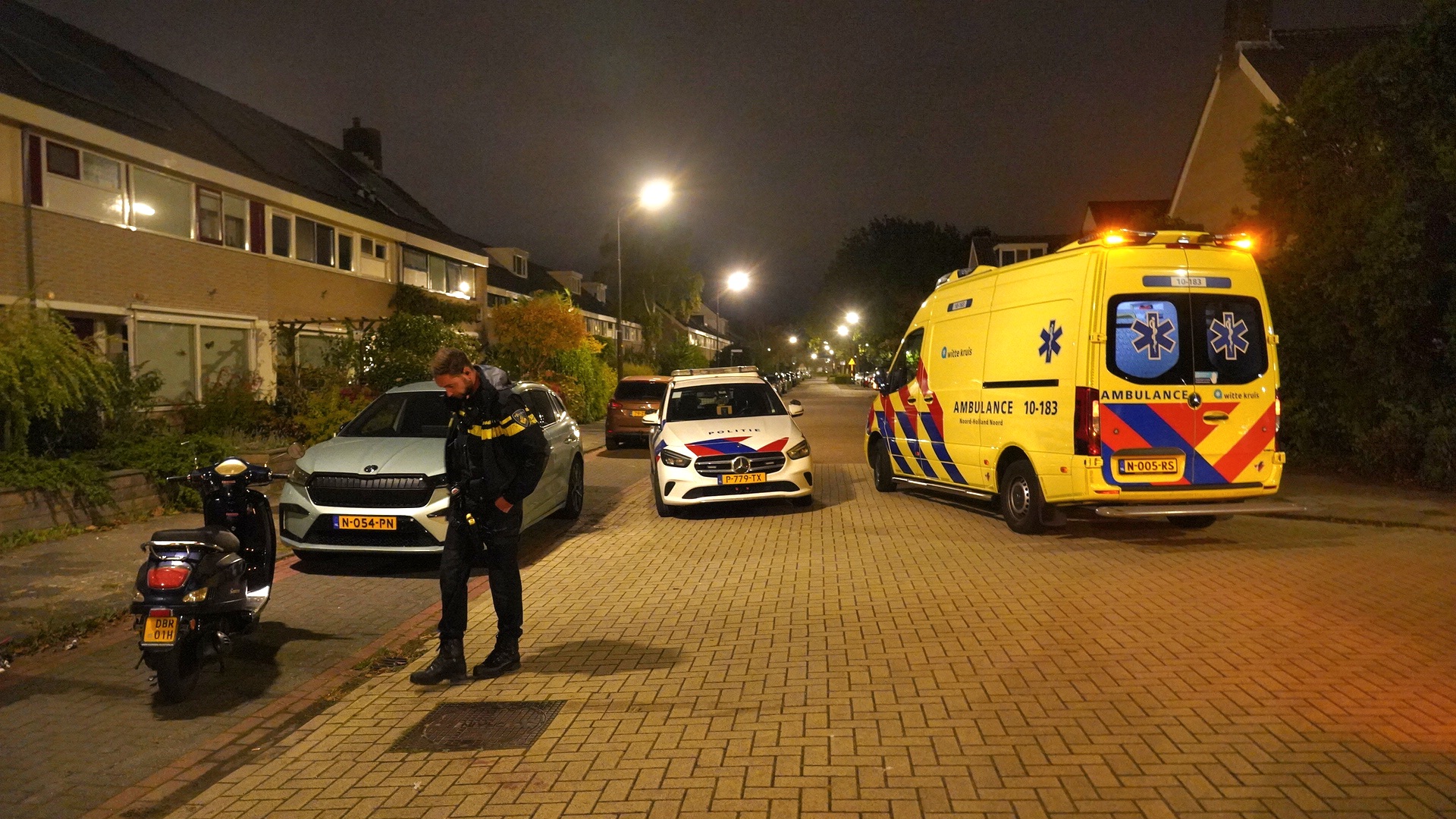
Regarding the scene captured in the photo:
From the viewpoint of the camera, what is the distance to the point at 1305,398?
14203 mm

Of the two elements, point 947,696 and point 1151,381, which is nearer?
point 947,696

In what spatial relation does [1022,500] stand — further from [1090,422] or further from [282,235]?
[282,235]

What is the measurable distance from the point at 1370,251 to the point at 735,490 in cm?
852

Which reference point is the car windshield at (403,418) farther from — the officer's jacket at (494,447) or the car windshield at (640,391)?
the car windshield at (640,391)

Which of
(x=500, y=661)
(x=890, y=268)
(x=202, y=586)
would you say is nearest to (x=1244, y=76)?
(x=500, y=661)

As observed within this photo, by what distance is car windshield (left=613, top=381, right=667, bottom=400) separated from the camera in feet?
67.6

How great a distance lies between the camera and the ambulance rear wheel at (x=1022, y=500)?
918cm

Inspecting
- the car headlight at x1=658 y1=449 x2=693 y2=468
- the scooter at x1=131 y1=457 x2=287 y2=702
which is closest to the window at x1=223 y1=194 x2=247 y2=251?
the car headlight at x1=658 y1=449 x2=693 y2=468

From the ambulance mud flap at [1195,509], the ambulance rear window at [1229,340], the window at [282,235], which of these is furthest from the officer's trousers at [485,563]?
the window at [282,235]

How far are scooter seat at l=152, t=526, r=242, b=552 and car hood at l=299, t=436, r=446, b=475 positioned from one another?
2429 mm

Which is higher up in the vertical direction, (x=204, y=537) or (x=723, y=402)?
(x=723, y=402)

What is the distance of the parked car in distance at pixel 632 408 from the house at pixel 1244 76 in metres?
14.8

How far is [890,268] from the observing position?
61312 mm

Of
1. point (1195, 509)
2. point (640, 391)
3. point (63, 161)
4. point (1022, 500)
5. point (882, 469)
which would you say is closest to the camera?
point (1195, 509)
